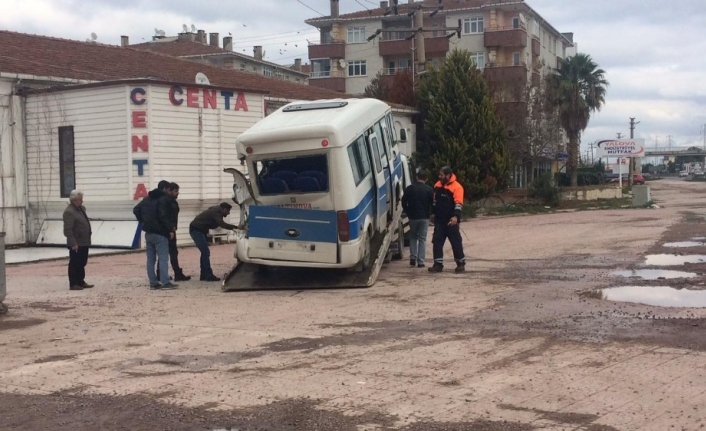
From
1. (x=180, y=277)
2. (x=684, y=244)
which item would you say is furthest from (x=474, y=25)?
(x=180, y=277)

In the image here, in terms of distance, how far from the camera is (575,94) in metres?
52.1

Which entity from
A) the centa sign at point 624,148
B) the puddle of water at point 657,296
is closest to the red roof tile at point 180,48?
the centa sign at point 624,148

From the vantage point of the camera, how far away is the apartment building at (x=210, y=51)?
211 ft

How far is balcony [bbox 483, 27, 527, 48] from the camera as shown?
6125cm

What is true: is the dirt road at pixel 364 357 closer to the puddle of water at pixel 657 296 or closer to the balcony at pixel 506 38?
the puddle of water at pixel 657 296

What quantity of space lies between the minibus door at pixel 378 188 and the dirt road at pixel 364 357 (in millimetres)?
1136

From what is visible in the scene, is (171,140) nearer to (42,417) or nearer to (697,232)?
(697,232)

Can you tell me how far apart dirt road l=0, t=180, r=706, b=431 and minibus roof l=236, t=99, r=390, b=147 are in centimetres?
247

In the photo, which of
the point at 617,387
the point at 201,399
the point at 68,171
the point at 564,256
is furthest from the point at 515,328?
the point at 68,171

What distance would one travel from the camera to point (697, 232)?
22141mm

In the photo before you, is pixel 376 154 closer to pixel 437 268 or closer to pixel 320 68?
pixel 437 268

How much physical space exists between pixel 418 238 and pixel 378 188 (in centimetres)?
170

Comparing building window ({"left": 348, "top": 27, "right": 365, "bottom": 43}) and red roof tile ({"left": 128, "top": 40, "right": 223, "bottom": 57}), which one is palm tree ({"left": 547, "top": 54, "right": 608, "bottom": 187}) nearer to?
building window ({"left": 348, "top": 27, "right": 365, "bottom": 43})

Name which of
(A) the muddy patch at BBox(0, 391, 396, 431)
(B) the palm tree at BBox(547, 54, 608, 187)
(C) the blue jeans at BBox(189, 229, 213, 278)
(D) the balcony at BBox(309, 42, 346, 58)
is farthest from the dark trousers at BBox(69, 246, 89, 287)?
(D) the balcony at BBox(309, 42, 346, 58)
